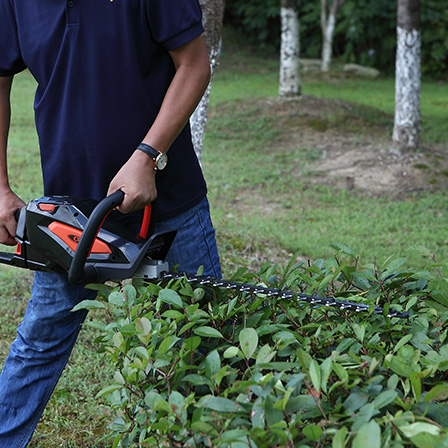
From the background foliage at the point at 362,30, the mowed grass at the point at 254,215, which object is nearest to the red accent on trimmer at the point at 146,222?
the mowed grass at the point at 254,215

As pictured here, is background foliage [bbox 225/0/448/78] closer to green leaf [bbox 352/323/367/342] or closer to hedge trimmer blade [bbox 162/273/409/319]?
hedge trimmer blade [bbox 162/273/409/319]

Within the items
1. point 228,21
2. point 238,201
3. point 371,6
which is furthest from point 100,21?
point 228,21

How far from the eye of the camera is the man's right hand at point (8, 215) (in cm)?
211

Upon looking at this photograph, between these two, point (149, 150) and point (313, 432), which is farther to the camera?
point (149, 150)

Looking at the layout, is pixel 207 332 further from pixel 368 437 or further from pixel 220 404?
pixel 368 437

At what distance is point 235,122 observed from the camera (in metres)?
10.2

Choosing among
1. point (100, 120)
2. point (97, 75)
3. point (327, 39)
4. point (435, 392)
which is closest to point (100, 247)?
point (100, 120)

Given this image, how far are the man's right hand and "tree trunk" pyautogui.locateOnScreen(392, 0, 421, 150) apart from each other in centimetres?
657

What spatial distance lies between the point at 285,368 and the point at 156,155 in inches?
33.6

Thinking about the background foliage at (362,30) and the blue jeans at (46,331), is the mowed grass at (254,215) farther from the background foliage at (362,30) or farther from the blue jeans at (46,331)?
the background foliage at (362,30)

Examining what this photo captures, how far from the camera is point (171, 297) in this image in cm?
149

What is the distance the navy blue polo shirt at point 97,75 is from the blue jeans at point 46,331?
0.12 metres

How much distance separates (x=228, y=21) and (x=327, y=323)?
844 inches

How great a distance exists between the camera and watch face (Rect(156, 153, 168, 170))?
1.88 metres
